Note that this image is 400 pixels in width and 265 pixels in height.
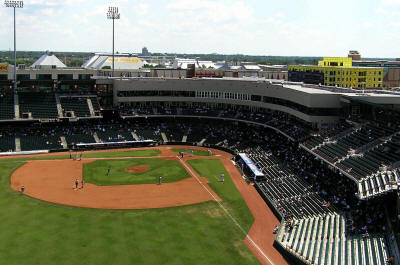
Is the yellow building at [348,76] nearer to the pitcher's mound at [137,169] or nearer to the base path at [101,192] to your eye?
the pitcher's mound at [137,169]

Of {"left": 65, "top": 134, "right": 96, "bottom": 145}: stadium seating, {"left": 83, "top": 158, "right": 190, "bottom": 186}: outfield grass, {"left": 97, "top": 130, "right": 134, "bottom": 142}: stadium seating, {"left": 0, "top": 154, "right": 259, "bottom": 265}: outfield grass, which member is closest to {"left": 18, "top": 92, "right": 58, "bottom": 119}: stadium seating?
{"left": 65, "top": 134, "right": 96, "bottom": 145}: stadium seating

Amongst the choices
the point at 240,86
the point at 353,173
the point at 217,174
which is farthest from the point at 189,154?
the point at 353,173

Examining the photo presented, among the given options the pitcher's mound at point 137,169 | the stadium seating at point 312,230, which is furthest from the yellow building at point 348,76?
the stadium seating at point 312,230

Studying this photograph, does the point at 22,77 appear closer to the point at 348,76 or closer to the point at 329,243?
the point at 329,243

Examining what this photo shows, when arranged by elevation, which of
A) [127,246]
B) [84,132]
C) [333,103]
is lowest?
[127,246]

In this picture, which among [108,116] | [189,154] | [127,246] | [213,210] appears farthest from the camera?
[108,116]

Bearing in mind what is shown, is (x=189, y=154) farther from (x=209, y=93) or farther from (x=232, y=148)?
(x=209, y=93)

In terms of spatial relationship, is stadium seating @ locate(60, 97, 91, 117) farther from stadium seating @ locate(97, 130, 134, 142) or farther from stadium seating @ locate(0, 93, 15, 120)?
stadium seating @ locate(0, 93, 15, 120)

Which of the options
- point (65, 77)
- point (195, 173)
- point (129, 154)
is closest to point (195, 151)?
point (129, 154)
